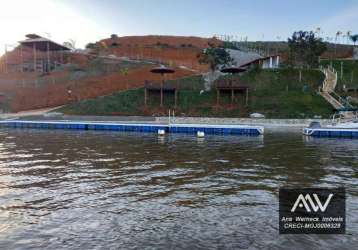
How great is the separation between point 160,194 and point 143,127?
111ft

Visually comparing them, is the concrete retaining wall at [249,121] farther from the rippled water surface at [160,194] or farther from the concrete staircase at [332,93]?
the rippled water surface at [160,194]

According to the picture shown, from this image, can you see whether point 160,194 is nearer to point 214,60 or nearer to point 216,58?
point 214,60

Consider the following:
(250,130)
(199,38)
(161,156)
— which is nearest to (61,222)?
(161,156)

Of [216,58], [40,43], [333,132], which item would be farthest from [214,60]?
[40,43]

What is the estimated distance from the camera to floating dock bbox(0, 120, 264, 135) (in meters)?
47.5

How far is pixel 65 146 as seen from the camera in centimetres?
3475

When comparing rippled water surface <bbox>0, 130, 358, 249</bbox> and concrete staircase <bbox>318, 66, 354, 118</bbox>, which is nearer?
rippled water surface <bbox>0, 130, 358, 249</bbox>

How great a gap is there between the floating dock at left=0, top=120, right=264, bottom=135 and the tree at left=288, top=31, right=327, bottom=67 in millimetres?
30339

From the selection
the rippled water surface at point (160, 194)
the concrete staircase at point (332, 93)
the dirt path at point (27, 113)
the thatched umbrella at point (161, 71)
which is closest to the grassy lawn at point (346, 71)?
the concrete staircase at point (332, 93)
